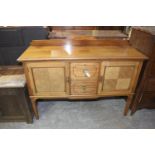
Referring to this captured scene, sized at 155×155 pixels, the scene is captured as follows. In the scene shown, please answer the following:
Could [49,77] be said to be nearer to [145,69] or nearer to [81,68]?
[81,68]

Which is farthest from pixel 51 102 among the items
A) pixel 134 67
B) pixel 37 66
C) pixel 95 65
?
pixel 134 67

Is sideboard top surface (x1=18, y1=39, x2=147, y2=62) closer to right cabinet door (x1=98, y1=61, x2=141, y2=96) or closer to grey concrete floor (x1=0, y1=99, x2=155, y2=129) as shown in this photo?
right cabinet door (x1=98, y1=61, x2=141, y2=96)

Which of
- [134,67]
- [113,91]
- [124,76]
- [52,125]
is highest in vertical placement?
[134,67]

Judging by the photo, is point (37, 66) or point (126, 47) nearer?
point (37, 66)

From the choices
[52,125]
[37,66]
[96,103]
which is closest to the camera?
[37,66]

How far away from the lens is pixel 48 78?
1.24m

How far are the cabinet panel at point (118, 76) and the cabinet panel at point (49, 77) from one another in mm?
364

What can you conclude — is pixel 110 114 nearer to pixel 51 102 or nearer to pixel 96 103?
pixel 96 103

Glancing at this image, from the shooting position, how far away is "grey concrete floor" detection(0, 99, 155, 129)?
148 centimetres

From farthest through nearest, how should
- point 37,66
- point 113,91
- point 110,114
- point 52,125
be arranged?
point 110,114, point 52,125, point 113,91, point 37,66

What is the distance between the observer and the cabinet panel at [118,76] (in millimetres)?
1198

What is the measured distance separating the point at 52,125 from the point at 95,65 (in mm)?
844

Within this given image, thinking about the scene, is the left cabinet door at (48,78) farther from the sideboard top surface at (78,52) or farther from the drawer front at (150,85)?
the drawer front at (150,85)
